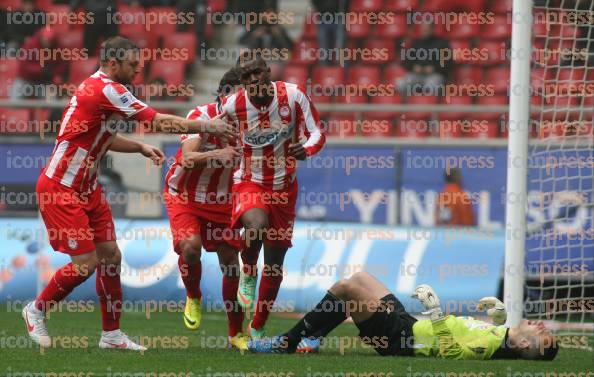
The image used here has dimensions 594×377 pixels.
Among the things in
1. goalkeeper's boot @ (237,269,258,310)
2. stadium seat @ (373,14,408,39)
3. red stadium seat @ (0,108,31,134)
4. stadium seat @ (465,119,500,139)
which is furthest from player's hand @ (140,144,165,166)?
stadium seat @ (373,14,408,39)

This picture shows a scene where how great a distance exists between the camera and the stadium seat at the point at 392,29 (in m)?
18.5

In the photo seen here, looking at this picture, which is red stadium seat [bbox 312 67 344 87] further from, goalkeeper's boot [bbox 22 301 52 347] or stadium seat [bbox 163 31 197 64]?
goalkeeper's boot [bbox 22 301 52 347]

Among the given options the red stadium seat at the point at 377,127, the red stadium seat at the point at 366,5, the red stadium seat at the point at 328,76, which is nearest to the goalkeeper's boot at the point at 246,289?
the red stadium seat at the point at 377,127

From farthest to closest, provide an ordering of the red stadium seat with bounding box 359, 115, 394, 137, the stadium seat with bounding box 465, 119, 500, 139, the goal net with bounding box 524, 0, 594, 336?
the stadium seat with bounding box 465, 119, 500, 139 → the red stadium seat with bounding box 359, 115, 394, 137 → the goal net with bounding box 524, 0, 594, 336

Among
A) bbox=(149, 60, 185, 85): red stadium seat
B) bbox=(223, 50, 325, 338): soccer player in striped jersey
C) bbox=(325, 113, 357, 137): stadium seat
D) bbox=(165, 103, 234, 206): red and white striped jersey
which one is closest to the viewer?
bbox=(223, 50, 325, 338): soccer player in striped jersey

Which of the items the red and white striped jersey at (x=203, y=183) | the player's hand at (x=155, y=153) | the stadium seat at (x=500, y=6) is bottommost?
the red and white striped jersey at (x=203, y=183)

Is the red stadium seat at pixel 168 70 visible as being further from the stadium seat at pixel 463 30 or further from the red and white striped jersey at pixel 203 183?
the red and white striped jersey at pixel 203 183

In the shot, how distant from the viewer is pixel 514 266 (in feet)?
30.7

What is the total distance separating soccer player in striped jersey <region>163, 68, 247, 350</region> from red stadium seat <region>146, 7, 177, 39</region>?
970 centimetres

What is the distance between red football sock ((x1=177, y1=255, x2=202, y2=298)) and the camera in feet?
30.2

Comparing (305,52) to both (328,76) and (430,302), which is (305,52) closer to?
(328,76)

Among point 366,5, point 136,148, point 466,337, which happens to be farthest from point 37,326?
point 366,5

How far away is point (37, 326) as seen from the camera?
8.60 meters

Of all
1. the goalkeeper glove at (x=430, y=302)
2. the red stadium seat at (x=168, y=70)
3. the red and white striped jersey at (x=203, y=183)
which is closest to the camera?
the goalkeeper glove at (x=430, y=302)
